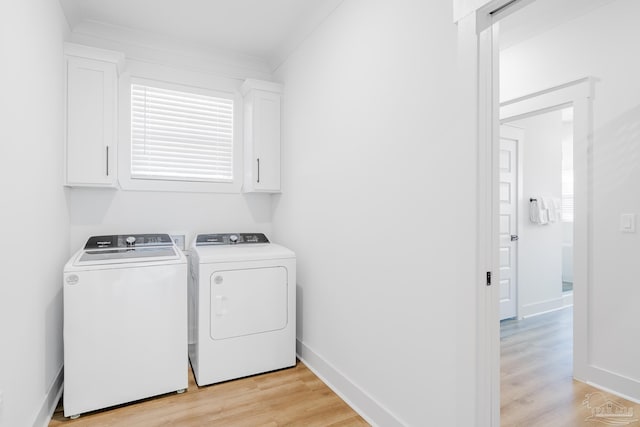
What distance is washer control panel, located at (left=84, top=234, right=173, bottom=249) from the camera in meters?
2.58

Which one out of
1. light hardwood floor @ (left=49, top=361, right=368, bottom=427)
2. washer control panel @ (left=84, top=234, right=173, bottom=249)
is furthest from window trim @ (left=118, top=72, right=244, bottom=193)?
light hardwood floor @ (left=49, top=361, right=368, bottom=427)

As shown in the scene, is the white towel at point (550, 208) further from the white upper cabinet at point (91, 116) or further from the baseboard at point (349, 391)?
the white upper cabinet at point (91, 116)

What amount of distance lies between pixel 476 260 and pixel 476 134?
0.50 m

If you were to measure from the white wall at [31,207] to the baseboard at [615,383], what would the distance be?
3.31m

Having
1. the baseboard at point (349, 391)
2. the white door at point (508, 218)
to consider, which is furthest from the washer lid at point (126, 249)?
the white door at point (508, 218)

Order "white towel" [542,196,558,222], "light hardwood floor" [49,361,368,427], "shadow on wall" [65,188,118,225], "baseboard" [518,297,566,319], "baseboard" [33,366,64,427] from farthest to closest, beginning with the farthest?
"white towel" [542,196,558,222], "baseboard" [518,297,566,319], "shadow on wall" [65,188,118,225], "light hardwood floor" [49,361,368,427], "baseboard" [33,366,64,427]

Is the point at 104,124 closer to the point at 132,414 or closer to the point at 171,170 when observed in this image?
the point at 171,170

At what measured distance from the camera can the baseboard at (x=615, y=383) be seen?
2.18 metres

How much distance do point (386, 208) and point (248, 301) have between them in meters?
1.27

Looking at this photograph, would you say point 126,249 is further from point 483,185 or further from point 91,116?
point 483,185

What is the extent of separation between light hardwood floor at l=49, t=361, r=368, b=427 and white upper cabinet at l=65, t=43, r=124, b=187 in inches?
60.2

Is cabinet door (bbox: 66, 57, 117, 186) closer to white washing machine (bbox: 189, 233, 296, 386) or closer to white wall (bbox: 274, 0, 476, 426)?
white washing machine (bbox: 189, 233, 296, 386)

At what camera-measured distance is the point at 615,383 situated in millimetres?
2271

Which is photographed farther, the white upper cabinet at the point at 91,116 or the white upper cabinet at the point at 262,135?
the white upper cabinet at the point at 262,135
